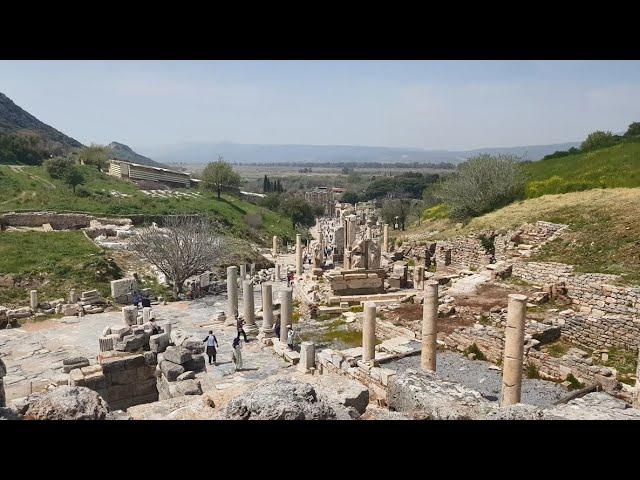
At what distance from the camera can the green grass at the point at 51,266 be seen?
77.6 feet

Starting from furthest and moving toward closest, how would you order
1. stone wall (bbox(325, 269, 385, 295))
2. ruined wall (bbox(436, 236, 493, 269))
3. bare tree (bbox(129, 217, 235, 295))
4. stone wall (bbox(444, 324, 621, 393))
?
ruined wall (bbox(436, 236, 493, 269)), bare tree (bbox(129, 217, 235, 295)), stone wall (bbox(325, 269, 385, 295)), stone wall (bbox(444, 324, 621, 393))

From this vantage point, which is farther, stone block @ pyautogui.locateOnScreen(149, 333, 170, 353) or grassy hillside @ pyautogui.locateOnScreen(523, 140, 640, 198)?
grassy hillside @ pyautogui.locateOnScreen(523, 140, 640, 198)

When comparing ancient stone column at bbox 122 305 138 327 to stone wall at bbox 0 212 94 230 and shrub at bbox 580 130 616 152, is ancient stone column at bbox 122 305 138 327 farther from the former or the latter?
shrub at bbox 580 130 616 152

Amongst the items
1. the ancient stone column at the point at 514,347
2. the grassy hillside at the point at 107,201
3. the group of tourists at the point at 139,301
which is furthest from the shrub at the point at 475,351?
the grassy hillside at the point at 107,201

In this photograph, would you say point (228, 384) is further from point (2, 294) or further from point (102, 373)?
point (2, 294)

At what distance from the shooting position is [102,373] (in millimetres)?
12148

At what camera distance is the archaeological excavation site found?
6.62m

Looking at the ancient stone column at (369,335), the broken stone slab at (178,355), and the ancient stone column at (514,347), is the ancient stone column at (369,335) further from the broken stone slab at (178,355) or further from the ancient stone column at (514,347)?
the broken stone slab at (178,355)

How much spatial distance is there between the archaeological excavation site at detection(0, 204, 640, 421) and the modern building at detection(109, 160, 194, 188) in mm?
41655

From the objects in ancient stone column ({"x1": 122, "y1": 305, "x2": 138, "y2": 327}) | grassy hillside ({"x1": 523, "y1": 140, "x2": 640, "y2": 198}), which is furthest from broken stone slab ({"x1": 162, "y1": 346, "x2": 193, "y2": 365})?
grassy hillside ({"x1": 523, "y1": 140, "x2": 640, "y2": 198})

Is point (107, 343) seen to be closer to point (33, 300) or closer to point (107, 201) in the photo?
point (33, 300)

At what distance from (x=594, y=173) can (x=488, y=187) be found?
6.84m
